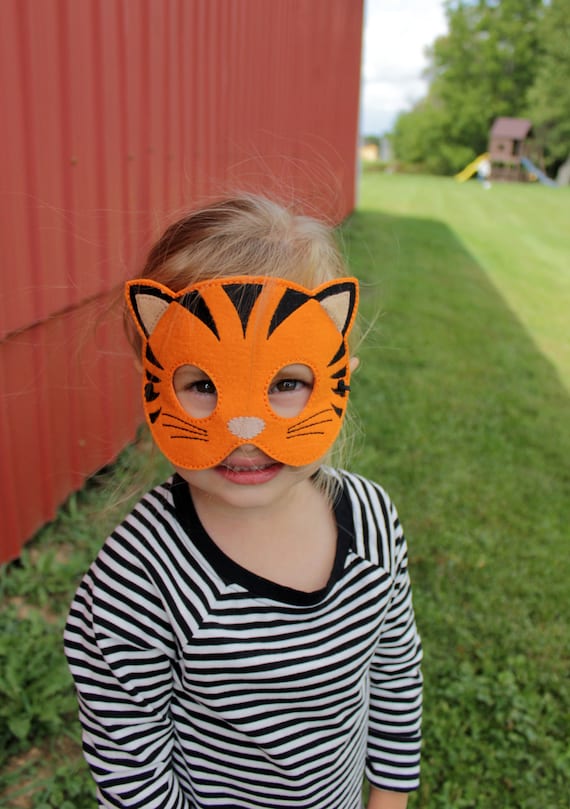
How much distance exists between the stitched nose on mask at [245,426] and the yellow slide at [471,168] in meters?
45.3

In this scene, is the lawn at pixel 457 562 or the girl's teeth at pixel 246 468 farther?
the lawn at pixel 457 562

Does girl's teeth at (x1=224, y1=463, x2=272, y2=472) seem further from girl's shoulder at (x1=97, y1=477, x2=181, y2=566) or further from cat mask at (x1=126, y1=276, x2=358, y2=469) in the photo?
girl's shoulder at (x1=97, y1=477, x2=181, y2=566)

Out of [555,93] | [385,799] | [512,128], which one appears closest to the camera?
[385,799]

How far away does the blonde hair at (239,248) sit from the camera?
116 cm

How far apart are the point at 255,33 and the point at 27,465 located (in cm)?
422

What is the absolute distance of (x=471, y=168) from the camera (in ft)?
151

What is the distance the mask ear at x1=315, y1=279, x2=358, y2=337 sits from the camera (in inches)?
45.4

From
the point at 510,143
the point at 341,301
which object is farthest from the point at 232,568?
the point at 510,143

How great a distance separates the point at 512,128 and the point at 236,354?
49.4 meters

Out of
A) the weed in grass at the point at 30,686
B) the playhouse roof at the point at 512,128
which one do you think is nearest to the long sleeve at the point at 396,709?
the weed in grass at the point at 30,686

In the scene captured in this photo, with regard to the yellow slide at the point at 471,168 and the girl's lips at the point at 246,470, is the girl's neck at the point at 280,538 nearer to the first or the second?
the girl's lips at the point at 246,470

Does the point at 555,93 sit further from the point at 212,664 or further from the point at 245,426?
the point at 212,664

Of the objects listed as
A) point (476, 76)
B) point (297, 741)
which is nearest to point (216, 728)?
point (297, 741)

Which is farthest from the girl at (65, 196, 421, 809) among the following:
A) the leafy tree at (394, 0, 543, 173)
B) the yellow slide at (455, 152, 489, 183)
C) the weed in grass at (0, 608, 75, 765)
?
the leafy tree at (394, 0, 543, 173)
